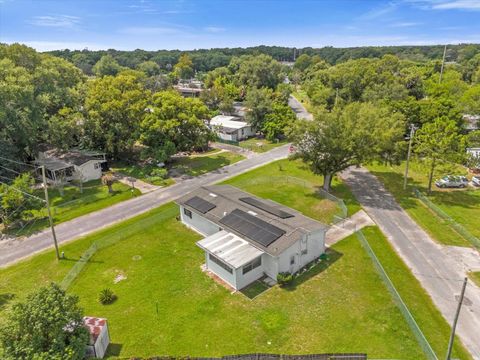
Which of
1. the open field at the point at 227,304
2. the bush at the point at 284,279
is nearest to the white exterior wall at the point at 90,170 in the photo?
the open field at the point at 227,304

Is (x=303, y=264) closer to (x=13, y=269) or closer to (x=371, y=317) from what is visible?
(x=371, y=317)

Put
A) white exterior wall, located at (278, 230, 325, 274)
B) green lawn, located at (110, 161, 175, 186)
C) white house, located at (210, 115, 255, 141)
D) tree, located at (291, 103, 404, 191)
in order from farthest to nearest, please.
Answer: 1. white house, located at (210, 115, 255, 141)
2. green lawn, located at (110, 161, 175, 186)
3. tree, located at (291, 103, 404, 191)
4. white exterior wall, located at (278, 230, 325, 274)

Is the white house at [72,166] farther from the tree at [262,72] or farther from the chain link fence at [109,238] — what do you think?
the tree at [262,72]

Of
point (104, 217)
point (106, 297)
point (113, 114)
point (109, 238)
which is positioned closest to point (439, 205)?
point (106, 297)

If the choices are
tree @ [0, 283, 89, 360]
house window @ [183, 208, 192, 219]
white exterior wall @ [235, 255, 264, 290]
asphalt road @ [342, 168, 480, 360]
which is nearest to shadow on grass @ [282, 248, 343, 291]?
white exterior wall @ [235, 255, 264, 290]

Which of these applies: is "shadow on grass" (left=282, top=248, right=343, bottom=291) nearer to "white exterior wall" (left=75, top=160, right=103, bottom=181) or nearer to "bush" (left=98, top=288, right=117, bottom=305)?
"bush" (left=98, top=288, right=117, bottom=305)

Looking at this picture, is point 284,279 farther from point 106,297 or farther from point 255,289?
point 106,297
